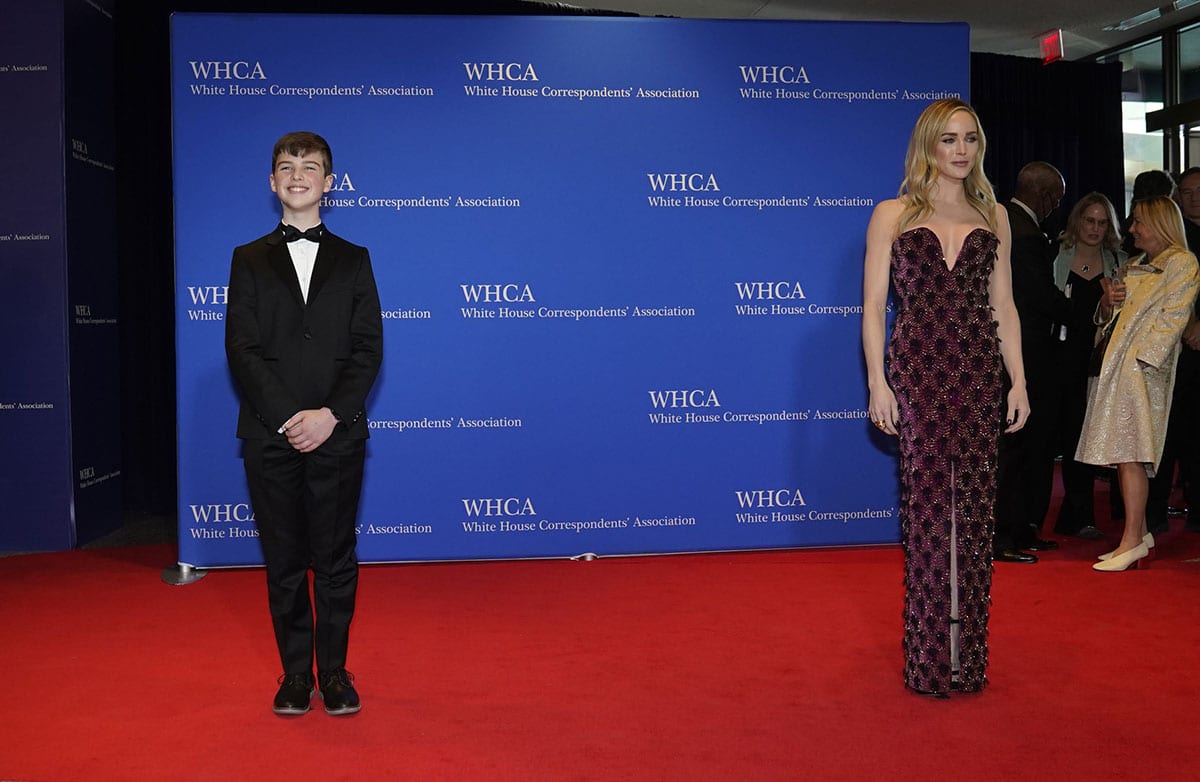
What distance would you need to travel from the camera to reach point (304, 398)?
133 inches

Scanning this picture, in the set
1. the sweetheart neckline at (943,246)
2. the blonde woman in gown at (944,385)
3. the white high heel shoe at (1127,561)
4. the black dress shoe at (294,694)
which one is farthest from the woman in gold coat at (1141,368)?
the black dress shoe at (294,694)

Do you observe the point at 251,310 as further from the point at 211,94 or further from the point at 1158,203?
the point at 1158,203

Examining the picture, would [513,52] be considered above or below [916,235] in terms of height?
above

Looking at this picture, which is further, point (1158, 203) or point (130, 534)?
point (130, 534)

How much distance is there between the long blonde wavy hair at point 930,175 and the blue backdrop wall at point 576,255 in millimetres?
1949

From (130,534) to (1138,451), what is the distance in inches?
200

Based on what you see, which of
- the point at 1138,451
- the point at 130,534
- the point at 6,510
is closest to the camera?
the point at 1138,451

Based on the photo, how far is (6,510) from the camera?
19.4 ft

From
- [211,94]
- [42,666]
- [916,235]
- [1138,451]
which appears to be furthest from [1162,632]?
[211,94]

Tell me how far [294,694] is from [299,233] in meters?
1.34

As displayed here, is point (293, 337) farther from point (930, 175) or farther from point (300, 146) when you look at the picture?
point (930, 175)

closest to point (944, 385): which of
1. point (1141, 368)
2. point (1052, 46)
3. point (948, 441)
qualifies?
point (948, 441)

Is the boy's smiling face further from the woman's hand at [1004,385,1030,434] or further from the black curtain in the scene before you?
the black curtain

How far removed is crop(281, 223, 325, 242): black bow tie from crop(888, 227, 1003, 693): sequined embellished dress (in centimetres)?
174
